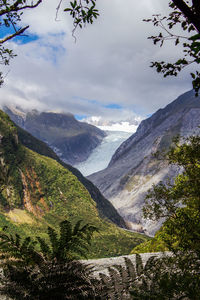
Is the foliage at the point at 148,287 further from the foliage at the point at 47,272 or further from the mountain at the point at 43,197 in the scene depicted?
the mountain at the point at 43,197

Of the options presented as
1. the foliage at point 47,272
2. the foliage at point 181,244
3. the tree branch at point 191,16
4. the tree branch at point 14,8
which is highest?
the tree branch at point 14,8

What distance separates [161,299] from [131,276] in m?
1.19

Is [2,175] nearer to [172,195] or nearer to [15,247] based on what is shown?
[15,247]

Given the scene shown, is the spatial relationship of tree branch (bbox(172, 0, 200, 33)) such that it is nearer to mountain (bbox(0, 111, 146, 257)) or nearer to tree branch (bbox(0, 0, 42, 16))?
tree branch (bbox(0, 0, 42, 16))

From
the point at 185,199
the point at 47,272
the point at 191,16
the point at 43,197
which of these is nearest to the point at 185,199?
the point at 185,199

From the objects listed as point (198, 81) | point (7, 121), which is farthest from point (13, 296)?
point (7, 121)

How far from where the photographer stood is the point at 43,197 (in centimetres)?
18000

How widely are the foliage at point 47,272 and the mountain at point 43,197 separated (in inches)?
5681

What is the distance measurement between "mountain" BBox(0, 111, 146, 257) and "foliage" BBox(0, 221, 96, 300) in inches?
5681

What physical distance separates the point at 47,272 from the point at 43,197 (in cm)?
18259

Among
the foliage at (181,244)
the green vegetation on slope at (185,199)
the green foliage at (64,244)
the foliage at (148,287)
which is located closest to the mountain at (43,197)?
the green vegetation on slope at (185,199)

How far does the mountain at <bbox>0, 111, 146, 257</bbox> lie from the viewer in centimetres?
15175

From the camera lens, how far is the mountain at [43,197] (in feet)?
498

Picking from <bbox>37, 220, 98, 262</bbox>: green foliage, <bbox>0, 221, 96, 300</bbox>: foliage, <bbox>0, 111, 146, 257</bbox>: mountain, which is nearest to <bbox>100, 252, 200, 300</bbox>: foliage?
<bbox>0, 221, 96, 300</bbox>: foliage
